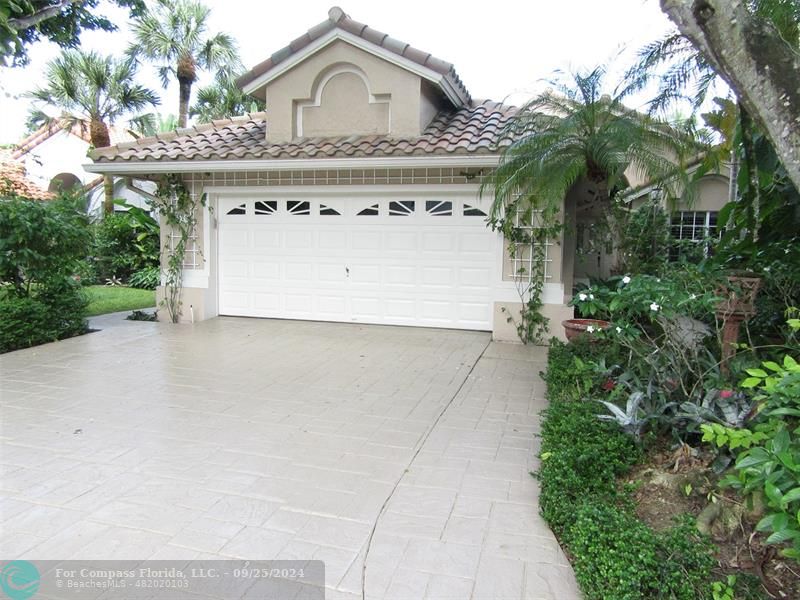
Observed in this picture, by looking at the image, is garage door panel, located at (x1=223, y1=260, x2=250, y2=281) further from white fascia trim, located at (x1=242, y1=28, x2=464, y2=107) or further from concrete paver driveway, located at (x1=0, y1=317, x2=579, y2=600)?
white fascia trim, located at (x1=242, y1=28, x2=464, y2=107)

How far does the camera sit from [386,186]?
9.50 m

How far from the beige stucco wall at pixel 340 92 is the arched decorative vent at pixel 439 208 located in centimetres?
119

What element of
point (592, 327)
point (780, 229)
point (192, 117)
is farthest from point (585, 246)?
point (192, 117)

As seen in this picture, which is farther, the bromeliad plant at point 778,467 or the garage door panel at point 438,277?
the garage door panel at point 438,277

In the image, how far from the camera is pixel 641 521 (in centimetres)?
317

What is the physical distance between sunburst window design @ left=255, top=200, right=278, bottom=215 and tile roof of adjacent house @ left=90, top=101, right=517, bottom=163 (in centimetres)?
105

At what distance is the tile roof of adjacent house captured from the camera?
844 cm

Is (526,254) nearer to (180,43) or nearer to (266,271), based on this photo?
(266,271)

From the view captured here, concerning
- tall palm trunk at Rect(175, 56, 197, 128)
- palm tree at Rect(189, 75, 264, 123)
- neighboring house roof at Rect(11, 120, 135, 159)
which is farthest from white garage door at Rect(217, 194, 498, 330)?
palm tree at Rect(189, 75, 264, 123)

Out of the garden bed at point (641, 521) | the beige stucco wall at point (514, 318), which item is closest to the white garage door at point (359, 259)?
the beige stucco wall at point (514, 318)

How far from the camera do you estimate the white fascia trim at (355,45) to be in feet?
30.7

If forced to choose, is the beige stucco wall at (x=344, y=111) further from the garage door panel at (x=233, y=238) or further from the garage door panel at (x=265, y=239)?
the garage door panel at (x=233, y=238)

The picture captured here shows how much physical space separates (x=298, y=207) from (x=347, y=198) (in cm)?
99

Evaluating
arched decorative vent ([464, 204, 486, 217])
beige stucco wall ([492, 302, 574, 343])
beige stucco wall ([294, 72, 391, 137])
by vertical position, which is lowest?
beige stucco wall ([492, 302, 574, 343])
